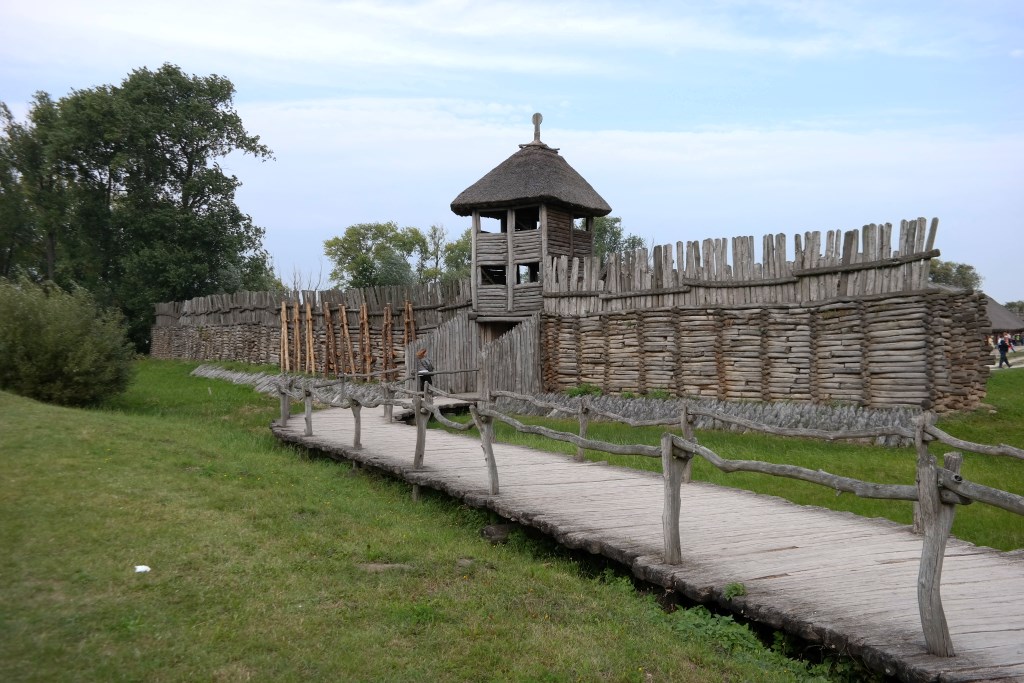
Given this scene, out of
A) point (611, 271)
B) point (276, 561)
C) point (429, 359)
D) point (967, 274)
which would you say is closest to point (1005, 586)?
point (276, 561)

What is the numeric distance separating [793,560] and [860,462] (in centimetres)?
648

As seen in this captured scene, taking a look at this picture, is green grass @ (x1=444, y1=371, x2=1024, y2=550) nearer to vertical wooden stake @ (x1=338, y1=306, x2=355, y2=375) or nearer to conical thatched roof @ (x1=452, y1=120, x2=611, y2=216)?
conical thatched roof @ (x1=452, y1=120, x2=611, y2=216)

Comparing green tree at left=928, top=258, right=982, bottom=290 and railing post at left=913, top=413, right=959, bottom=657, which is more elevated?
green tree at left=928, top=258, right=982, bottom=290

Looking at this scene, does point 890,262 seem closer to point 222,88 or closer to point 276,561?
point 276,561

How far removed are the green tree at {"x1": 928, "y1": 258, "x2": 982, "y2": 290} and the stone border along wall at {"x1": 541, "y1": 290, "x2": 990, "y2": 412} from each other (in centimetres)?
5205

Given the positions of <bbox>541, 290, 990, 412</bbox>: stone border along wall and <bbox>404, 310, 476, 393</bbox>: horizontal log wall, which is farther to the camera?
<bbox>404, 310, 476, 393</bbox>: horizontal log wall

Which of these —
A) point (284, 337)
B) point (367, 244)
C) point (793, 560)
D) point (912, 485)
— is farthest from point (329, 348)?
point (367, 244)

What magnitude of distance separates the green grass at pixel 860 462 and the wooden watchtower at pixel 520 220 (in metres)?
6.16

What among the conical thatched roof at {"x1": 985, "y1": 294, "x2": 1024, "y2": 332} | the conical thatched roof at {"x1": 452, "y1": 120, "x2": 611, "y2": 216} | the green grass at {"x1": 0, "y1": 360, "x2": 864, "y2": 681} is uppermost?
the conical thatched roof at {"x1": 452, "y1": 120, "x2": 611, "y2": 216}

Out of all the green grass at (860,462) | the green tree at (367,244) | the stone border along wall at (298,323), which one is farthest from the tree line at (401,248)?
the green grass at (860,462)

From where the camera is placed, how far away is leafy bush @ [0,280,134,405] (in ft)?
60.1

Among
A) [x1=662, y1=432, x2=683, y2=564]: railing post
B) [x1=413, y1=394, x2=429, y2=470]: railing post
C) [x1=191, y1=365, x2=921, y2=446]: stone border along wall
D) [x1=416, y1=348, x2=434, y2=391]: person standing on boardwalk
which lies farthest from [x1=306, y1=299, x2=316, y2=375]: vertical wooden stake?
[x1=662, y1=432, x2=683, y2=564]: railing post

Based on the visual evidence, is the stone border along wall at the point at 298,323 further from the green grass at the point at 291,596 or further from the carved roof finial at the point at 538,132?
the green grass at the point at 291,596

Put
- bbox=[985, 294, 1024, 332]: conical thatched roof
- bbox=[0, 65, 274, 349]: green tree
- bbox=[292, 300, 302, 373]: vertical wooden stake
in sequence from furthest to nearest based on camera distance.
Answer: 1. bbox=[0, 65, 274, 349]: green tree
2. bbox=[985, 294, 1024, 332]: conical thatched roof
3. bbox=[292, 300, 302, 373]: vertical wooden stake
